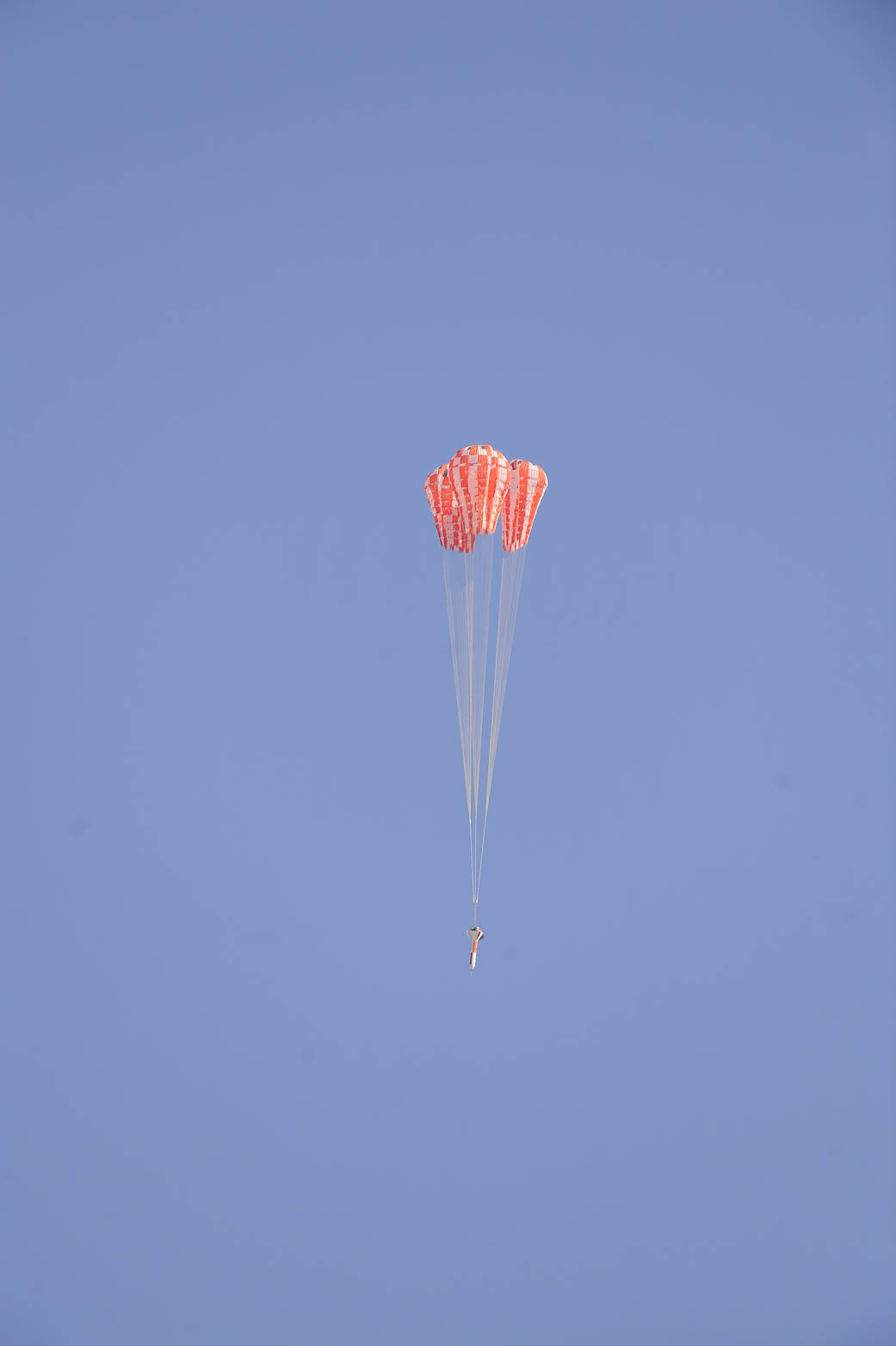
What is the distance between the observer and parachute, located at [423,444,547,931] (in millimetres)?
11430

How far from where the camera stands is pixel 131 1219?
571 inches

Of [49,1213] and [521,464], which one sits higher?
[521,464]

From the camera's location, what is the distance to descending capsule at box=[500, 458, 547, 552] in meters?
11.8

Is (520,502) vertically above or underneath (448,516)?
above

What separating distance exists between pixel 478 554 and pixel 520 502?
30.8 inches

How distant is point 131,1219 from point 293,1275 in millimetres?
2414

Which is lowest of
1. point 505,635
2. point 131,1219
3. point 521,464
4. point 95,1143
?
point 131,1219

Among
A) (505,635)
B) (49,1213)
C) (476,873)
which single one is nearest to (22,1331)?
(49,1213)

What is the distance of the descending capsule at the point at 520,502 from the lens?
1178 centimetres

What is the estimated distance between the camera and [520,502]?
11852 millimetres

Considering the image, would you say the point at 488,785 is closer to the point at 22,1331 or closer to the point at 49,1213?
the point at 49,1213

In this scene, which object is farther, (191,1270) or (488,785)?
(191,1270)

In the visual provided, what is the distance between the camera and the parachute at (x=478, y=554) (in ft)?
37.5

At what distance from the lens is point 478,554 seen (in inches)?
465
